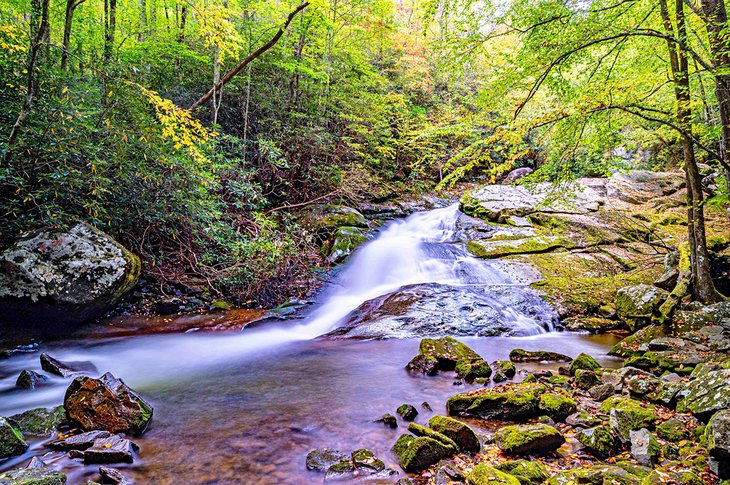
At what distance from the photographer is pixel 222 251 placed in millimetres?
9039

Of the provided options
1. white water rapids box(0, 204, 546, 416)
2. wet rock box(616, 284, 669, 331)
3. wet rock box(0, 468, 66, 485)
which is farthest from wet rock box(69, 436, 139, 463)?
wet rock box(616, 284, 669, 331)

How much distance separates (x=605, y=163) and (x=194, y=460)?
6.94m

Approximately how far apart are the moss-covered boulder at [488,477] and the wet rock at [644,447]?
3.20 ft

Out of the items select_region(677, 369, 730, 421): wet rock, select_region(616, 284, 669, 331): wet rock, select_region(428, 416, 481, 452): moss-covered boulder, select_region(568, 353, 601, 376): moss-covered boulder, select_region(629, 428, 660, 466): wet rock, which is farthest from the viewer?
select_region(616, 284, 669, 331): wet rock

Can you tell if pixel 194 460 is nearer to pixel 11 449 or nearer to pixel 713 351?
pixel 11 449

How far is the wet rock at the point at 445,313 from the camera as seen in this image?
705 centimetres

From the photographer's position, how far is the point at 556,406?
3.44 m

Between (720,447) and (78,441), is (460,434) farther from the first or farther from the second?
(78,441)

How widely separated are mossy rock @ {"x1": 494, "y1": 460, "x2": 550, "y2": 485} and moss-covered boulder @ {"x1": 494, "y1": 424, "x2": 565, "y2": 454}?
21 cm

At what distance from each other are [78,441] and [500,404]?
372 cm

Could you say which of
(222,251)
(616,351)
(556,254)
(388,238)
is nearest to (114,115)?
(222,251)

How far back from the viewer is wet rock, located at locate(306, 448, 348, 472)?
2848mm

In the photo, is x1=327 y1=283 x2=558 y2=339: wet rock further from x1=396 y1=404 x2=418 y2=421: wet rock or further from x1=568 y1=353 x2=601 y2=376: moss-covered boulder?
x1=396 y1=404 x2=418 y2=421: wet rock

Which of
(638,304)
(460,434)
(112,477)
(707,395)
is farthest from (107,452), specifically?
(638,304)
